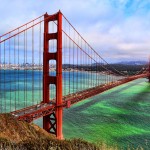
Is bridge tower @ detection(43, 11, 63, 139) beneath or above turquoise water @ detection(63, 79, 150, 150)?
above

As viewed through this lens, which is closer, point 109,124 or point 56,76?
point 56,76

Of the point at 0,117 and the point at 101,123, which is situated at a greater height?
the point at 0,117

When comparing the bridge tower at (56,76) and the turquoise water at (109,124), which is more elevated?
the bridge tower at (56,76)

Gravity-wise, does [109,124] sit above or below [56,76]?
below

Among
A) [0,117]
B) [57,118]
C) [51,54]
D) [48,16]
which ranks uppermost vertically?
[48,16]

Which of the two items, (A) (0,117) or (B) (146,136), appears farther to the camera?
(B) (146,136)

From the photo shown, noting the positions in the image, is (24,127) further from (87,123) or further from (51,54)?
(87,123)

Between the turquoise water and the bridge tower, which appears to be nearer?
the turquoise water

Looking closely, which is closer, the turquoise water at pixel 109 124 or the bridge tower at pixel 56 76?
the turquoise water at pixel 109 124

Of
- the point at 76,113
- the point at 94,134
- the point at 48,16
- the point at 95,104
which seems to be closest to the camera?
the point at 94,134

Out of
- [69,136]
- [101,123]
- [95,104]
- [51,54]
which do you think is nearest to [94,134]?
[69,136]

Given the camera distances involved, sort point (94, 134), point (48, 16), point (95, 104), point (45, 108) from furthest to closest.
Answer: point (95, 104), point (48, 16), point (94, 134), point (45, 108)
